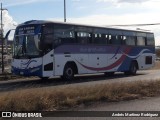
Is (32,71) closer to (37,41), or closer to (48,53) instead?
(48,53)

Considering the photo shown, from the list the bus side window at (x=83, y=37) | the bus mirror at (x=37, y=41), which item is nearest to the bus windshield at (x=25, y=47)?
the bus mirror at (x=37, y=41)

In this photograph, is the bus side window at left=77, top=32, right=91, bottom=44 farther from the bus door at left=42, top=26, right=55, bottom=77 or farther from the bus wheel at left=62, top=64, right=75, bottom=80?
the bus door at left=42, top=26, right=55, bottom=77

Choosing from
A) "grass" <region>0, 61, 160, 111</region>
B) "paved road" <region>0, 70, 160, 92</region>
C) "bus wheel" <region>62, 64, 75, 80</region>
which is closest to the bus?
"bus wheel" <region>62, 64, 75, 80</region>

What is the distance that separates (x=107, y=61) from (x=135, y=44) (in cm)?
420

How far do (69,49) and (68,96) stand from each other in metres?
11.3

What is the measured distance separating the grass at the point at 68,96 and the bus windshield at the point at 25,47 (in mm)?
7574

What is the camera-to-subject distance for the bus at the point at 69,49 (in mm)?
22703

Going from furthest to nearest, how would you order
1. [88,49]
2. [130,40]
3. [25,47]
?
1. [130,40]
2. [88,49]
3. [25,47]

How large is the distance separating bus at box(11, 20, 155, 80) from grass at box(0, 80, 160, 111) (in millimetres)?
7266

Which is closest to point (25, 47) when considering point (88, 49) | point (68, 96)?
point (88, 49)

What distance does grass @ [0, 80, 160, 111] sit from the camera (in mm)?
11492

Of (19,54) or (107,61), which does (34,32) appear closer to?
(19,54)

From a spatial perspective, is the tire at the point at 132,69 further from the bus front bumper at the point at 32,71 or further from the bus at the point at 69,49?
the bus front bumper at the point at 32,71

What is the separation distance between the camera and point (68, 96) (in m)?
13.3
